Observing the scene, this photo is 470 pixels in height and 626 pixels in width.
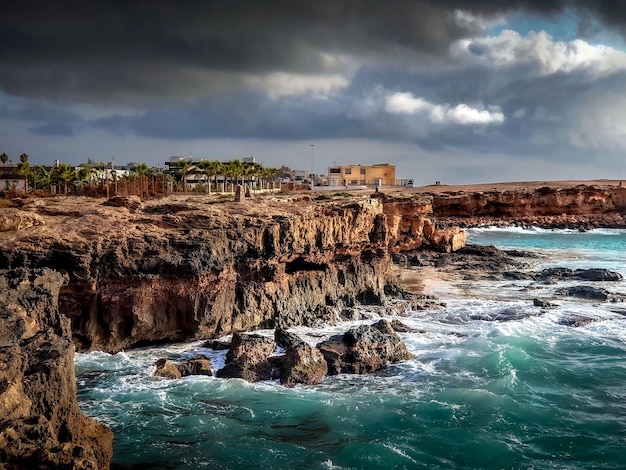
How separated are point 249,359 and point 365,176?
114 m

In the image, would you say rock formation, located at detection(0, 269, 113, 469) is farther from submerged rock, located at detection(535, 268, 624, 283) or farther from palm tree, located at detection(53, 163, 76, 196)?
palm tree, located at detection(53, 163, 76, 196)

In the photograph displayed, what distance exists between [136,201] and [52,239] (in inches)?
245

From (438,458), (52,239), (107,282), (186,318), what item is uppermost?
(52,239)

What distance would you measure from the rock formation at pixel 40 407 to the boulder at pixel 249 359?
18.0 feet

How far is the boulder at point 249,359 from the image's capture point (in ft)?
56.3

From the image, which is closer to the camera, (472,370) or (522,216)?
(472,370)

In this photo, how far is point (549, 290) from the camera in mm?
33219

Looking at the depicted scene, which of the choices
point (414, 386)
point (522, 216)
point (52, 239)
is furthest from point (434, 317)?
point (522, 216)

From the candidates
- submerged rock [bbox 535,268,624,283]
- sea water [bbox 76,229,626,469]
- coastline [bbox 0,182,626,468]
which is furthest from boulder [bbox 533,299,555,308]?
submerged rock [bbox 535,268,624,283]

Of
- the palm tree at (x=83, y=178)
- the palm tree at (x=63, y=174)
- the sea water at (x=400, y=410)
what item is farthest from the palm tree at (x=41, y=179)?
the sea water at (x=400, y=410)

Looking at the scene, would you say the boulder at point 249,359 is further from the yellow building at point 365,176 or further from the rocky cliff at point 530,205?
the yellow building at point 365,176

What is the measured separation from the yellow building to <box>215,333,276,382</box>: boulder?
110m

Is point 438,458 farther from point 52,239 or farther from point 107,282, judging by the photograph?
point 52,239

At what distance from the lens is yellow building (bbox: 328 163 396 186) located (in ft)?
422
